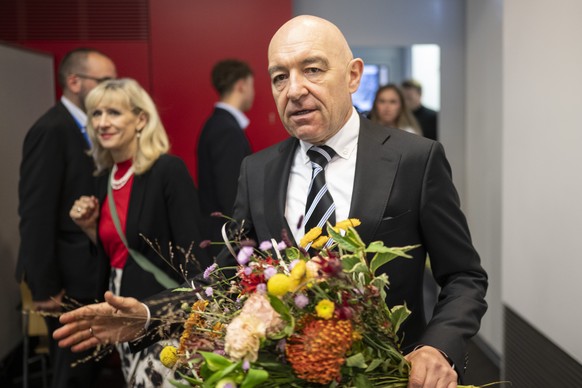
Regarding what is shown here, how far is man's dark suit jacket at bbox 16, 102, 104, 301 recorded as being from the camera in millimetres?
3723

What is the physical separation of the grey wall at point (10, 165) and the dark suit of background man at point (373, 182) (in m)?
3.10

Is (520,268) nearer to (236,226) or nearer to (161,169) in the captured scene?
(161,169)

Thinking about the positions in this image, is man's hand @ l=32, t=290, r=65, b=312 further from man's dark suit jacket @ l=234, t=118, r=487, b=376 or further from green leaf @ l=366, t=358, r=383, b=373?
green leaf @ l=366, t=358, r=383, b=373

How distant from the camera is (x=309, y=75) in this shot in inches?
73.6

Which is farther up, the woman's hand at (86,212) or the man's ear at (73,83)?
the man's ear at (73,83)

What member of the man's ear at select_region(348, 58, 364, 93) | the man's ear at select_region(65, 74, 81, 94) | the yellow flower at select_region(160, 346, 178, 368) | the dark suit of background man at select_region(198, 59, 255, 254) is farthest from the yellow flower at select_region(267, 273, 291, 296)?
the dark suit of background man at select_region(198, 59, 255, 254)

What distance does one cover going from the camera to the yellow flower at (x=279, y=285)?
47.4 inches

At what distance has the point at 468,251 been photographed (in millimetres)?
1885

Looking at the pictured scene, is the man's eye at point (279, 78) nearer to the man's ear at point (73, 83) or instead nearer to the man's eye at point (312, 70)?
the man's eye at point (312, 70)

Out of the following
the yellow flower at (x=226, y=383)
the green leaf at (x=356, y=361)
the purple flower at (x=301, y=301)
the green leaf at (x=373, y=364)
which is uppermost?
the purple flower at (x=301, y=301)

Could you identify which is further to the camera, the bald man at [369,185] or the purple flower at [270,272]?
the bald man at [369,185]

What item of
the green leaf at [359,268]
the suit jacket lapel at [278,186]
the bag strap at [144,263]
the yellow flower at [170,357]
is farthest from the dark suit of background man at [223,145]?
the green leaf at [359,268]

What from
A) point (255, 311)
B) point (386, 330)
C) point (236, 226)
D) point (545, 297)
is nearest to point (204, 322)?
point (255, 311)

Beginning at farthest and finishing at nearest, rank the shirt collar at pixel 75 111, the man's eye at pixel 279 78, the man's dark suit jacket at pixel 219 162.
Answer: the man's dark suit jacket at pixel 219 162 < the shirt collar at pixel 75 111 < the man's eye at pixel 279 78
